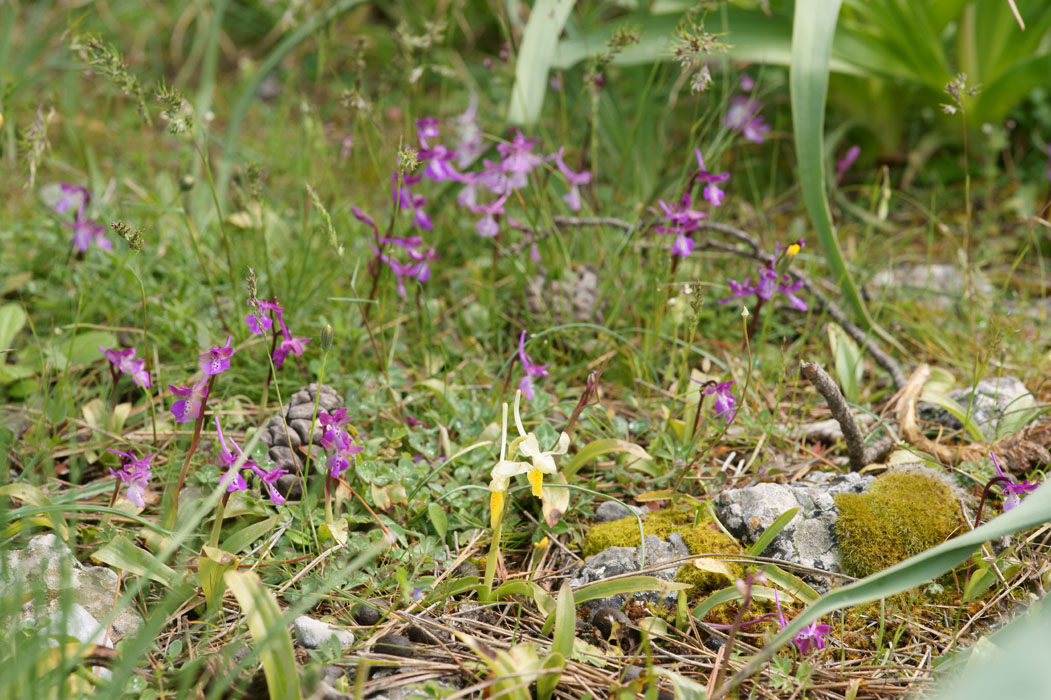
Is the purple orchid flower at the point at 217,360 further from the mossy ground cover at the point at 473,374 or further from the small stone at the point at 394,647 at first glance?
the small stone at the point at 394,647

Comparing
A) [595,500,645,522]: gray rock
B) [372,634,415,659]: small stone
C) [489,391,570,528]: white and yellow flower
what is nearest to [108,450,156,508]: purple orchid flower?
[372,634,415,659]: small stone

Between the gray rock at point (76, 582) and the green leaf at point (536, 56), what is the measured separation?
1386 millimetres

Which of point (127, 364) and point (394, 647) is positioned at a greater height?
point (127, 364)

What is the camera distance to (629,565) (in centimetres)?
139

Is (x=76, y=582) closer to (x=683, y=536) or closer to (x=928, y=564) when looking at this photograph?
(x=683, y=536)

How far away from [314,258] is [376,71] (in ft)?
6.67

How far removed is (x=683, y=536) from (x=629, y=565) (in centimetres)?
12

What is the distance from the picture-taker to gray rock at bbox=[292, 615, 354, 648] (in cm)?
123

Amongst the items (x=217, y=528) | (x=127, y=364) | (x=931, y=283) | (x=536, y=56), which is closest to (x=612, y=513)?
(x=217, y=528)

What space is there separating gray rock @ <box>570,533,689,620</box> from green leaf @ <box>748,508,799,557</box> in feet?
0.39

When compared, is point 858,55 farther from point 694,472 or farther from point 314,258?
point 314,258

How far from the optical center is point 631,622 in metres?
1.31

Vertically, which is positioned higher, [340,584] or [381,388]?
[381,388]

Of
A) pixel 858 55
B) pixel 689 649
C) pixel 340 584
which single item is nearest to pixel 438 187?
pixel 858 55
